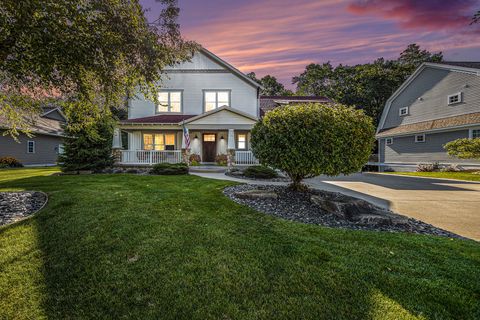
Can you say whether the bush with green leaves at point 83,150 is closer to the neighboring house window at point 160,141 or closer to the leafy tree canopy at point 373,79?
the neighboring house window at point 160,141

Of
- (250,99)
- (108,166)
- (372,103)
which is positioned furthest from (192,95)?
(372,103)

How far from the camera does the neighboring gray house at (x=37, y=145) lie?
19.5 meters

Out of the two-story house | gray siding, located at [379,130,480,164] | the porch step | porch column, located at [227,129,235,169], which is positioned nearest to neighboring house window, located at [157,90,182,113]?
the two-story house

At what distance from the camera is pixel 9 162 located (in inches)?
724

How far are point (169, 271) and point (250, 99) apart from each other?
16.1 metres

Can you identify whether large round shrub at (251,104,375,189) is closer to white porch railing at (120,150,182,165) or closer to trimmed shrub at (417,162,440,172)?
white porch railing at (120,150,182,165)

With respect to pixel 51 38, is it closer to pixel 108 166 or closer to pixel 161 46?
pixel 161 46

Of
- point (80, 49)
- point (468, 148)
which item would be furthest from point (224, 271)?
point (468, 148)

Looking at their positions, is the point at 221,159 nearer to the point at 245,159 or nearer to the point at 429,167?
the point at 245,159

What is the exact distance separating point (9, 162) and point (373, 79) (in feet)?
147

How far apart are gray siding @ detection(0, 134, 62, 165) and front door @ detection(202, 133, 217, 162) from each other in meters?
13.2

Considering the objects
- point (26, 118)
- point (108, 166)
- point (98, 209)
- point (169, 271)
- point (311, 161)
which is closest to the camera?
point (169, 271)

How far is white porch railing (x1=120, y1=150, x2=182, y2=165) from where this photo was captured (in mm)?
14953

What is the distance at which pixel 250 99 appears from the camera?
17.5 metres
